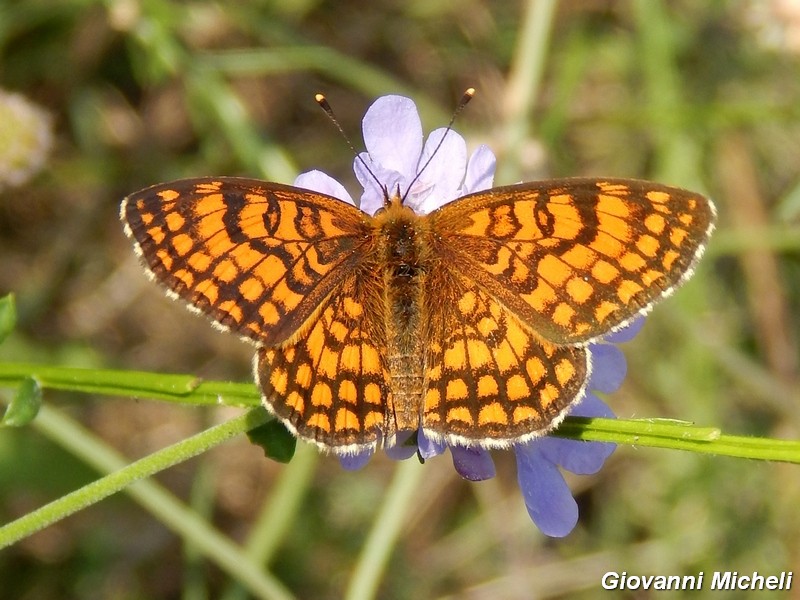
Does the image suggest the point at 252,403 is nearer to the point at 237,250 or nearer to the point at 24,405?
the point at 237,250

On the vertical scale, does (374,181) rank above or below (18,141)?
above

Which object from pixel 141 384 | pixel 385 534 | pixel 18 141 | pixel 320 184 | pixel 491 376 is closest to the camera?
pixel 491 376

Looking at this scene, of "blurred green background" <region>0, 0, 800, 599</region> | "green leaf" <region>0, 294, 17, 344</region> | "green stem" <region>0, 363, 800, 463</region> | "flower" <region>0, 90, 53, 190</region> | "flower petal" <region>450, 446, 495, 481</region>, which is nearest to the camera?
"green stem" <region>0, 363, 800, 463</region>

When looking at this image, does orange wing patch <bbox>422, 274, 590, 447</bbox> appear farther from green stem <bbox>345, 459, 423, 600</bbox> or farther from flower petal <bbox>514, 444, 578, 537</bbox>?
green stem <bbox>345, 459, 423, 600</bbox>

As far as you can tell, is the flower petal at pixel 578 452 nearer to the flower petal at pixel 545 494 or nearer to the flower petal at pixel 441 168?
the flower petal at pixel 545 494

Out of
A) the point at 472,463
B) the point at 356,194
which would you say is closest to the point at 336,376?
the point at 472,463

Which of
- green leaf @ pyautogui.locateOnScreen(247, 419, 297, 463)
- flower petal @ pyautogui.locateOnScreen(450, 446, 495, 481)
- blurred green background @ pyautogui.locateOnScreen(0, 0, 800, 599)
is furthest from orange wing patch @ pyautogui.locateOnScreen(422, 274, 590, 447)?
blurred green background @ pyautogui.locateOnScreen(0, 0, 800, 599)
